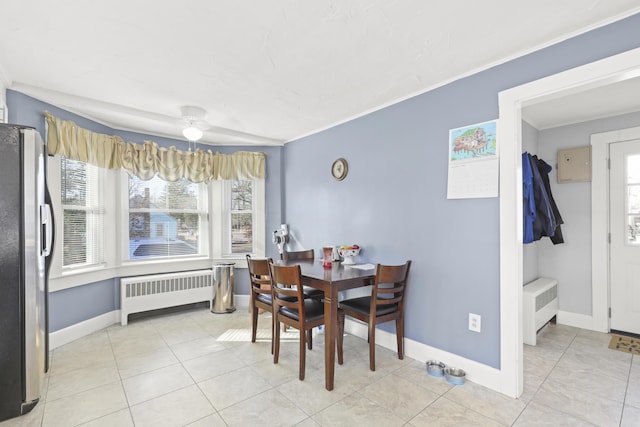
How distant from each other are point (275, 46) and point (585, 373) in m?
3.35

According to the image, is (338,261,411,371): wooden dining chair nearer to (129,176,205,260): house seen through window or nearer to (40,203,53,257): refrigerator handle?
(40,203,53,257): refrigerator handle

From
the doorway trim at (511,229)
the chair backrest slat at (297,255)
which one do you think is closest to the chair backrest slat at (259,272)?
the chair backrest slat at (297,255)

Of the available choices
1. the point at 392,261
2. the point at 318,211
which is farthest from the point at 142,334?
the point at 392,261

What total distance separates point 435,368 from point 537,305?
1.46 metres

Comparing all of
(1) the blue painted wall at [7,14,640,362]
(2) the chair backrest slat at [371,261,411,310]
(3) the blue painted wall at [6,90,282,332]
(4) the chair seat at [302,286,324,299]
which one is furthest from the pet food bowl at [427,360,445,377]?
(3) the blue painted wall at [6,90,282,332]

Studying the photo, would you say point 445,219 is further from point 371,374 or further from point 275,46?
point 275,46

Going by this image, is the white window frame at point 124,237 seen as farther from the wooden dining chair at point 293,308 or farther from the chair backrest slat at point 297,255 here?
the wooden dining chair at point 293,308

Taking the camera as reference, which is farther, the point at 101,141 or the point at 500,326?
the point at 101,141

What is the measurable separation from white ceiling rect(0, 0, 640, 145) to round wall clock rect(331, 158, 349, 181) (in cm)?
67

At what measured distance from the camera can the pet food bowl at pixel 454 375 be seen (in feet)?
A: 7.44

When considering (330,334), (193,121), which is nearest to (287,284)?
(330,334)

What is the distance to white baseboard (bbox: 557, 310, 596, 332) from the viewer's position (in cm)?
334

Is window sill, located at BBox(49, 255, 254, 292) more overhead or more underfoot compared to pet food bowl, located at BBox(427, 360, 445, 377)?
more overhead

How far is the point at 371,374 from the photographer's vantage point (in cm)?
243
